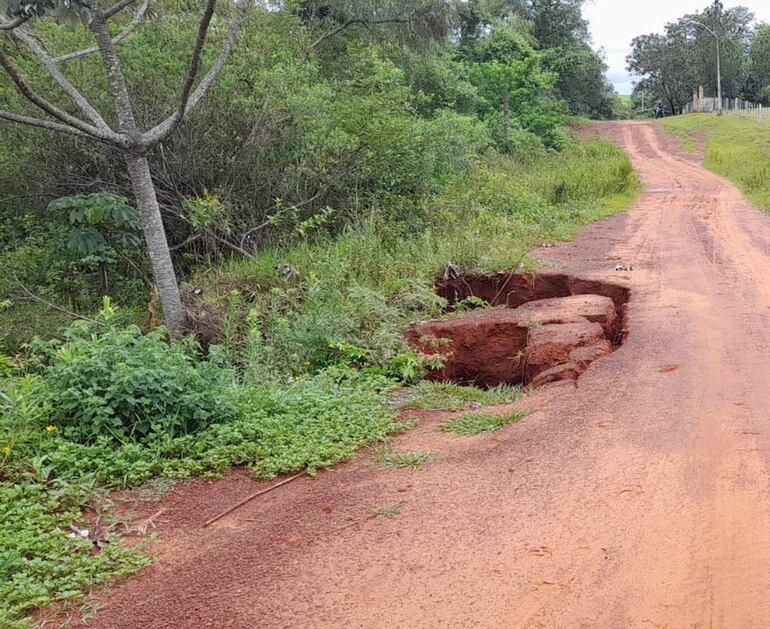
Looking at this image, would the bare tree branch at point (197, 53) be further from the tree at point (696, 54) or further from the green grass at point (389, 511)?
the tree at point (696, 54)

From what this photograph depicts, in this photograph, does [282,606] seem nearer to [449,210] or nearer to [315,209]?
[315,209]

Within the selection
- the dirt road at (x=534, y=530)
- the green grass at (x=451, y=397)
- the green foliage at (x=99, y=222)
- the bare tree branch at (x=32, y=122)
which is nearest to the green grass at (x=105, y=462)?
the dirt road at (x=534, y=530)

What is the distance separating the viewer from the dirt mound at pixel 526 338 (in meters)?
6.54

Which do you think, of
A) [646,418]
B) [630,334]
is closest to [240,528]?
[646,418]

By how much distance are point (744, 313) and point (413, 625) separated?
5.59 meters

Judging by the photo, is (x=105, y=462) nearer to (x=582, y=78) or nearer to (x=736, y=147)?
(x=736, y=147)

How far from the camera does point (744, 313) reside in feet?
22.9

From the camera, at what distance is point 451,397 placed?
19.3 feet

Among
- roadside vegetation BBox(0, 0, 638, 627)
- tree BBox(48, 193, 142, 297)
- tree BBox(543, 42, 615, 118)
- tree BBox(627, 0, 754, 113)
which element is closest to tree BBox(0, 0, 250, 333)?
roadside vegetation BBox(0, 0, 638, 627)

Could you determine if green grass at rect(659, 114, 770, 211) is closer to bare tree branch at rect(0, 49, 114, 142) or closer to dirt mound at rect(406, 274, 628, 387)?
dirt mound at rect(406, 274, 628, 387)

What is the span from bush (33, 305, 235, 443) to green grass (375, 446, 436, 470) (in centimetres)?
120

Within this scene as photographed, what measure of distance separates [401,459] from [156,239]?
419cm

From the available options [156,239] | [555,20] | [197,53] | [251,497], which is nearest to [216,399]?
[251,497]

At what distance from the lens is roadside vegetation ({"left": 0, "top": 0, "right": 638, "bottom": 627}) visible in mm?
4391
